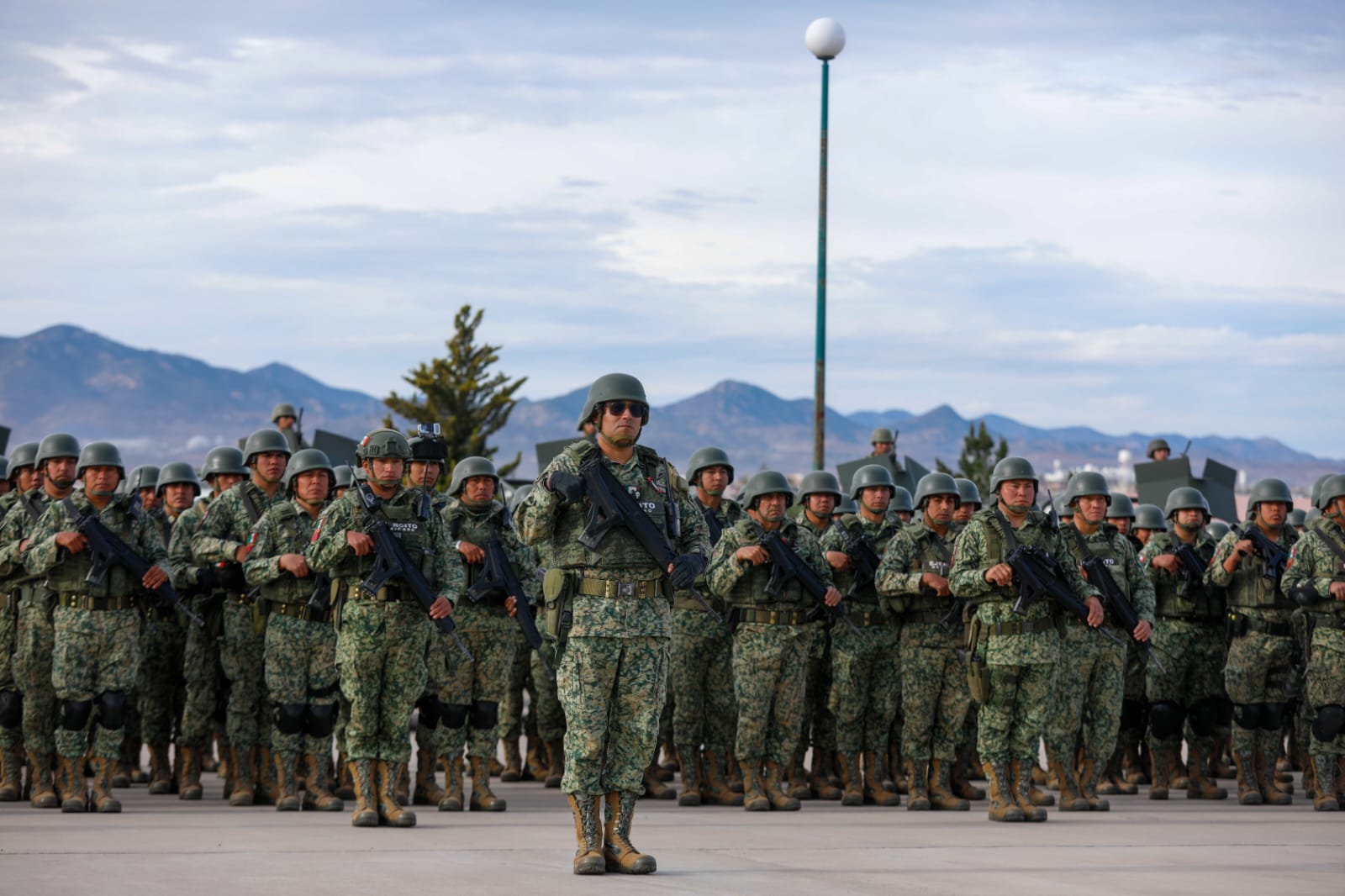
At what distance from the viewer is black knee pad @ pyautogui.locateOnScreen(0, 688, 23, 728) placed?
1167 cm

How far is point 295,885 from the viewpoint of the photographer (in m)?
7.57

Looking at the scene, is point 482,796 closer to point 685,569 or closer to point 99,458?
point 99,458

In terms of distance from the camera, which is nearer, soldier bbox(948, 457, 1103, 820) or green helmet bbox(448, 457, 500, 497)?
soldier bbox(948, 457, 1103, 820)

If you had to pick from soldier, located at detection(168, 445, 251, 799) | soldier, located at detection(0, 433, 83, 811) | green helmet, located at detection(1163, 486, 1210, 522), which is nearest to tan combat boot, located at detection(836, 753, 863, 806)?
green helmet, located at detection(1163, 486, 1210, 522)

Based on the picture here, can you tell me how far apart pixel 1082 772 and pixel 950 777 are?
1.12 metres

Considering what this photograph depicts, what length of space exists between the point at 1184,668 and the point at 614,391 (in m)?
7.04

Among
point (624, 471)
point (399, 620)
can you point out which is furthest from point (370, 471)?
Answer: point (624, 471)

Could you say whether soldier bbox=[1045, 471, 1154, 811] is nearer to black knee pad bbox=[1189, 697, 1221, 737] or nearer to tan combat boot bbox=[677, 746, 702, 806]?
black knee pad bbox=[1189, 697, 1221, 737]

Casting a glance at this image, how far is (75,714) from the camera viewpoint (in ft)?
36.4

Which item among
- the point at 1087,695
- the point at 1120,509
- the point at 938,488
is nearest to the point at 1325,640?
the point at 1087,695

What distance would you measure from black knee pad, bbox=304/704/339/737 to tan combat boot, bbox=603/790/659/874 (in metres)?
3.12

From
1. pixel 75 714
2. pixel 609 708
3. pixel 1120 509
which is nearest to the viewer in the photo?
pixel 609 708

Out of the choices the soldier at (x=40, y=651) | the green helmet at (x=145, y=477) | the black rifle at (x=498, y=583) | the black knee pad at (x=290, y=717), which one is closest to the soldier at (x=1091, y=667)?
the black rifle at (x=498, y=583)

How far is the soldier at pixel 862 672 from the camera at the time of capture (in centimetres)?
1265
